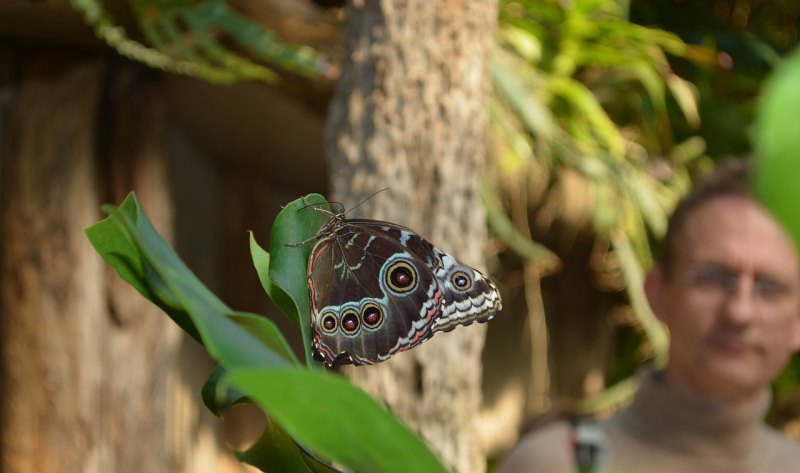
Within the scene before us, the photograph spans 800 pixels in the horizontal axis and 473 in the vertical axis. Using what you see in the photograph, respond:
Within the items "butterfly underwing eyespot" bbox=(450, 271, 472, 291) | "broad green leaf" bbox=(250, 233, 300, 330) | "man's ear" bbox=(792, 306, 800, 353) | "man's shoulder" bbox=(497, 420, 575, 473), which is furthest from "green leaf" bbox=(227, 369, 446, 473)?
"man's ear" bbox=(792, 306, 800, 353)

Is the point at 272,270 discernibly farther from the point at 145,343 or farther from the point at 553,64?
the point at 553,64

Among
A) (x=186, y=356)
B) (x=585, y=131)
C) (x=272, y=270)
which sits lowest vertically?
(x=186, y=356)

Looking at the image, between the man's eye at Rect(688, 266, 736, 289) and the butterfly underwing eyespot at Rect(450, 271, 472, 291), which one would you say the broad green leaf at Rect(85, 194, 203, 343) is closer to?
the butterfly underwing eyespot at Rect(450, 271, 472, 291)

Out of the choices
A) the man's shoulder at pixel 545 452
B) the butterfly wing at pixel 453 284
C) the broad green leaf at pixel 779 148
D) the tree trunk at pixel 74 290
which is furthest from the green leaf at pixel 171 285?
the tree trunk at pixel 74 290

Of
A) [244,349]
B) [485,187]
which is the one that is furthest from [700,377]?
[244,349]

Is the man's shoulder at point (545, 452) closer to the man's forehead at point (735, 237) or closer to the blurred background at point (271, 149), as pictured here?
the blurred background at point (271, 149)

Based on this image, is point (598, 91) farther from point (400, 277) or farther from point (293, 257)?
point (293, 257)

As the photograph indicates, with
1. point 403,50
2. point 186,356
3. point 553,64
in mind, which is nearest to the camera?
point 403,50

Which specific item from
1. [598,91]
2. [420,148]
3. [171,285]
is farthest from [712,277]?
[598,91]

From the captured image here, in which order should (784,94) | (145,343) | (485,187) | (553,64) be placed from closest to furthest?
(784,94) → (145,343) → (485,187) → (553,64)
